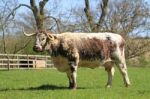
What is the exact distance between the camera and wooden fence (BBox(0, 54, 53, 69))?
141 feet

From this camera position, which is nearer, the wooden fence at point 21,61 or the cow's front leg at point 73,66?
the cow's front leg at point 73,66

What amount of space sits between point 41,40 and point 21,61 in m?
28.1

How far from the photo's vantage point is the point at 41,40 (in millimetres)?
16688

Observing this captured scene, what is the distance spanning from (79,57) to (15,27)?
1763 inches

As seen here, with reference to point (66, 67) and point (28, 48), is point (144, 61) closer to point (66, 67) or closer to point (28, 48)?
point (28, 48)

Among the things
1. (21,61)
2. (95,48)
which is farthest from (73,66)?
(21,61)

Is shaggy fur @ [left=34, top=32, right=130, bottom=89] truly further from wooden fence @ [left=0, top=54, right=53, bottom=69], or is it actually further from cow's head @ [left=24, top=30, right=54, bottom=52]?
wooden fence @ [left=0, top=54, right=53, bottom=69]

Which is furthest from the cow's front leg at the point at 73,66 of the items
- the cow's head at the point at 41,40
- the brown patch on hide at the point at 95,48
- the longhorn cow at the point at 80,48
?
the cow's head at the point at 41,40

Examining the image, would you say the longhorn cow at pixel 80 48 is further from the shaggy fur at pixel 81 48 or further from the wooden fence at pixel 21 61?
the wooden fence at pixel 21 61

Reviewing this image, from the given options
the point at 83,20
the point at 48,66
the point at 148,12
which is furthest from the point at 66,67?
the point at 148,12

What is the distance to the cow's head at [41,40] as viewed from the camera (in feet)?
54.2

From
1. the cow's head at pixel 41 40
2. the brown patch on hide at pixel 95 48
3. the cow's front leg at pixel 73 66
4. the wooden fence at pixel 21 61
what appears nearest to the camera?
the cow's head at pixel 41 40

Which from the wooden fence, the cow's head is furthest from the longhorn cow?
the wooden fence

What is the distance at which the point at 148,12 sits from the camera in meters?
62.9
